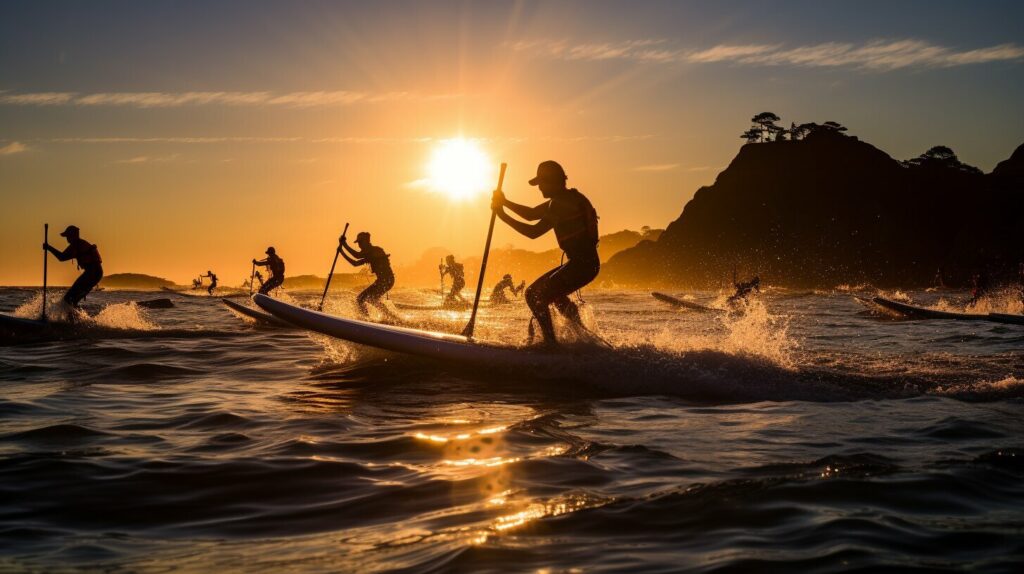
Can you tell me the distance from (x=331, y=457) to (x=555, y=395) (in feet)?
9.91

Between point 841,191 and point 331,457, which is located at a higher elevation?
point 841,191

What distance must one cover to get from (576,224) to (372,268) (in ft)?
29.9

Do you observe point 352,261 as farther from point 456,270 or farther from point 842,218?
point 842,218

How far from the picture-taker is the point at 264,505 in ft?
12.8

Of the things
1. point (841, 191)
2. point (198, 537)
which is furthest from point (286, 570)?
point (841, 191)

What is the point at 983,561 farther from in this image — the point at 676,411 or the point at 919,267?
the point at 919,267

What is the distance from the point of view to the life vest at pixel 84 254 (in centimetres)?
1512

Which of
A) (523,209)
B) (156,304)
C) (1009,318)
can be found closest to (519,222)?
(523,209)

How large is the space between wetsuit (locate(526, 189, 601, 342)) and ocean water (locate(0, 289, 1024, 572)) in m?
0.66

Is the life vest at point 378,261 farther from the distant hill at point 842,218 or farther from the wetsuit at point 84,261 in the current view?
the distant hill at point 842,218

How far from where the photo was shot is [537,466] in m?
4.50

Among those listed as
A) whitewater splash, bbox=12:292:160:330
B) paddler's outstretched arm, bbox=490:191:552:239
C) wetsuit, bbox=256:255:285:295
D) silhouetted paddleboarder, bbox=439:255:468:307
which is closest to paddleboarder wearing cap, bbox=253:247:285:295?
wetsuit, bbox=256:255:285:295

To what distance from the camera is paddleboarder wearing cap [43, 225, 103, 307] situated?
14922 mm

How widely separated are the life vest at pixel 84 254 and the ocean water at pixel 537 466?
6.95 metres
